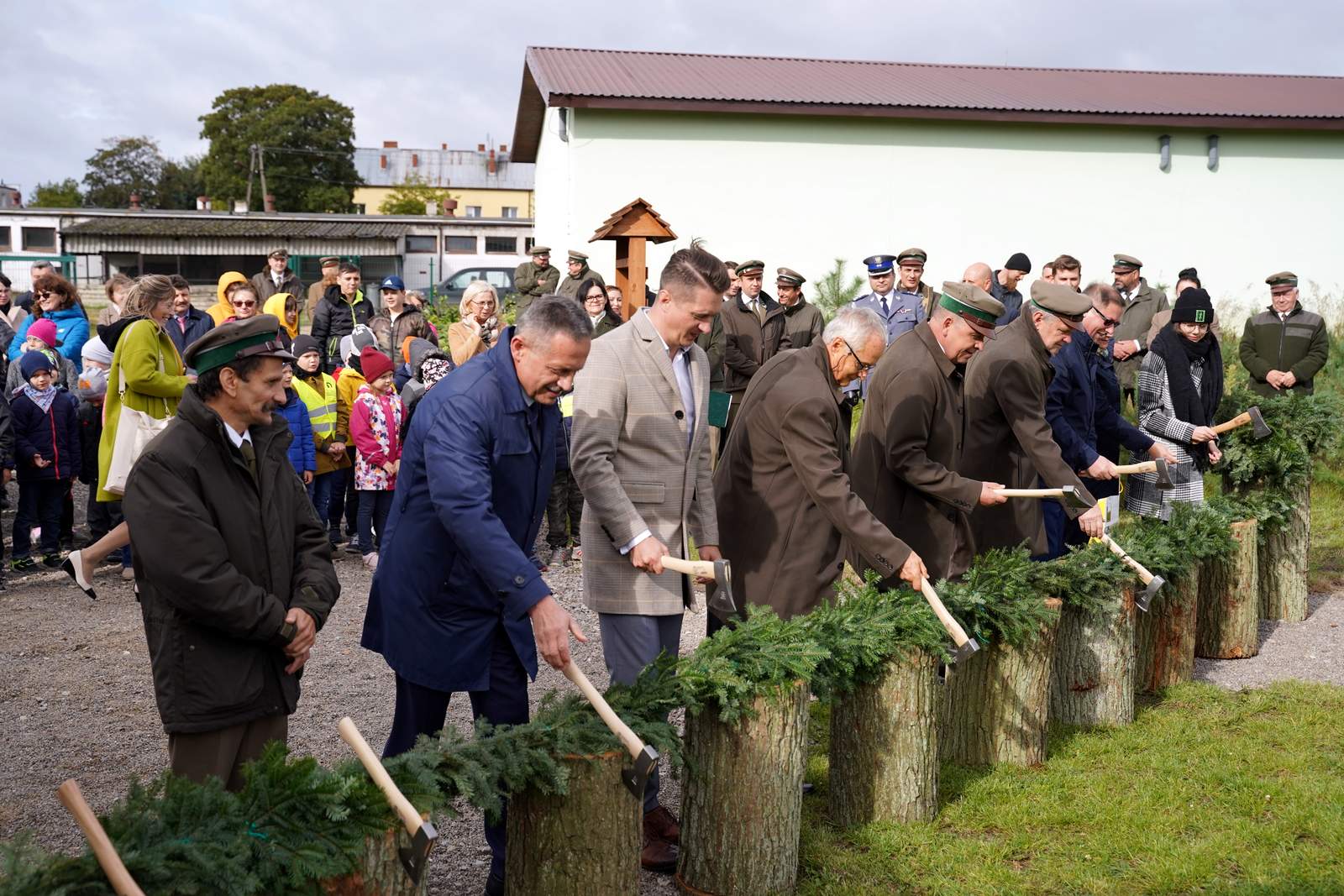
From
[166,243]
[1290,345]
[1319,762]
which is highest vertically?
[166,243]

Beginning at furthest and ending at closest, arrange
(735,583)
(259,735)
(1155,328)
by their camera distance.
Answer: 1. (1155,328)
2. (735,583)
3. (259,735)

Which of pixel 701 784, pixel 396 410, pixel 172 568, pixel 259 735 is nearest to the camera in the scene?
pixel 172 568

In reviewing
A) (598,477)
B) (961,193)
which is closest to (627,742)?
(598,477)

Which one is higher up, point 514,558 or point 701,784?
point 514,558

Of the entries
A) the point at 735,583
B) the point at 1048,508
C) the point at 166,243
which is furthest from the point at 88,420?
the point at 166,243

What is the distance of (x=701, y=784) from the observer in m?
Result: 4.28

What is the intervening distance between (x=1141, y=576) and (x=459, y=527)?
4.03m

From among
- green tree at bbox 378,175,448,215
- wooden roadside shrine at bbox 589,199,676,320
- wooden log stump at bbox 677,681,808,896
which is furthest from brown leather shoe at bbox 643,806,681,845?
green tree at bbox 378,175,448,215

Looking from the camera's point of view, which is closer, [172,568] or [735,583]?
[172,568]

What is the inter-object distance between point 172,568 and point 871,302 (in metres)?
8.88

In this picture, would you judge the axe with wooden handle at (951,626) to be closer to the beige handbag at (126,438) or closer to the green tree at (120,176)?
the beige handbag at (126,438)

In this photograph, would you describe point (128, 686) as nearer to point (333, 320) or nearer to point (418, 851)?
point (418, 851)

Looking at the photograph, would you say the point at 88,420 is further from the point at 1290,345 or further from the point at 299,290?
the point at 1290,345

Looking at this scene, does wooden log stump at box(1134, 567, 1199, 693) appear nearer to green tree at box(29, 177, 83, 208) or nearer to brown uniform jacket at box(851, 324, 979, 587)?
brown uniform jacket at box(851, 324, 979, 587)
